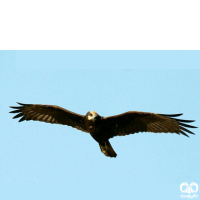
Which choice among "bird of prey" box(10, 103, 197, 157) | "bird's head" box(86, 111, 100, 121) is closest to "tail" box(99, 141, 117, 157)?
"bird of prey" box(10, 103, 197, 157)

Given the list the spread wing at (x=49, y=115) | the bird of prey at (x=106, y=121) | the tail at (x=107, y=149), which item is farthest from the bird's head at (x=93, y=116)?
the tail at (x=107, y=149)

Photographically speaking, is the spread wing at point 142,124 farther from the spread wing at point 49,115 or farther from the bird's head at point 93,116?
the spread wing at point 49,115

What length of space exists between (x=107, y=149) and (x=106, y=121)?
84 cm

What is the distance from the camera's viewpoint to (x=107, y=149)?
11547 millimetres

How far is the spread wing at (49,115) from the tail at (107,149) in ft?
2.32

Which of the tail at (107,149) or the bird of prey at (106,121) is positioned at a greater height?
the bird of prey at (106,121)

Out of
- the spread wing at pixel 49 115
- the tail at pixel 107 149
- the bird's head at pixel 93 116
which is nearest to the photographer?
the bird's head at pixel 93 116

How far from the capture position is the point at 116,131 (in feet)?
38.2

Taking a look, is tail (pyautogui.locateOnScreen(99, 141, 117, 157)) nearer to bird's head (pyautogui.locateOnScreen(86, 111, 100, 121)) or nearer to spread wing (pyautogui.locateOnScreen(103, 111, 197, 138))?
spread wing (pyautogui.locateOnScreen(103, 111, 197, 138))

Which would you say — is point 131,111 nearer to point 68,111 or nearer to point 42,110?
point 68,111

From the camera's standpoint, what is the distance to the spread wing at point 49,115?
11742 millimetres

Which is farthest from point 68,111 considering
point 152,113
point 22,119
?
point 152,113

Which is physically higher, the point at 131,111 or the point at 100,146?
the point at 131,111
